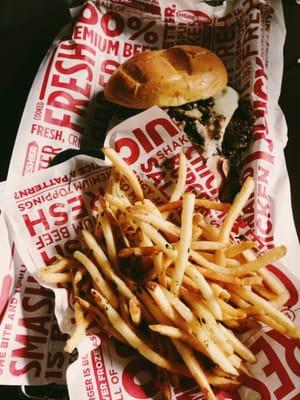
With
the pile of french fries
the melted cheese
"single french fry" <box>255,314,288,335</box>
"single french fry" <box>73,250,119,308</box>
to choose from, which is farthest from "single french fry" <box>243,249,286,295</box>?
the melted cheese

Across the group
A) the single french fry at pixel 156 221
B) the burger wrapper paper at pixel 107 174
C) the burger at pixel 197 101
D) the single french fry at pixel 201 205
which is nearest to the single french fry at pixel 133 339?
the burger wrapper paper at pixel 107 174

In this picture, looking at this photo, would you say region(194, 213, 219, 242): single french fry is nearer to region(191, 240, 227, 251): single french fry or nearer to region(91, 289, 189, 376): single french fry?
region(191, 240, 227, 251): single french fry

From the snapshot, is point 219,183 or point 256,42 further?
point 256,42

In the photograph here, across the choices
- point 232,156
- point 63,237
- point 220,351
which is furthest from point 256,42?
point 220,351

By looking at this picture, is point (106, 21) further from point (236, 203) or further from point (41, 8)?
point (236, 203)

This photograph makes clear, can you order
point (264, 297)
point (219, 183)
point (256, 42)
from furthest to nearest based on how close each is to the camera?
point (256, 42), point (219, 183), point (264, 297)

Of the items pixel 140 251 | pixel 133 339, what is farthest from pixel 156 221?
pixel 133 339

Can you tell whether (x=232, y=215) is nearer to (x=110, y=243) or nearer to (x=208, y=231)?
(x=208, y=231)
